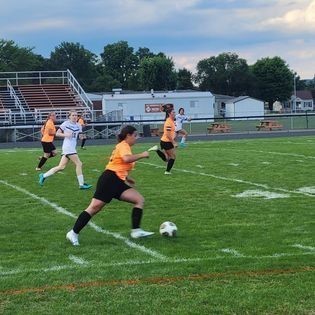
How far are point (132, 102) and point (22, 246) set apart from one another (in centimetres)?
6670

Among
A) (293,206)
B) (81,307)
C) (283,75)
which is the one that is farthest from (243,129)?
(283,75)

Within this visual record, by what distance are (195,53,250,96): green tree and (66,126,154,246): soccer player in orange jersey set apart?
4565 inches

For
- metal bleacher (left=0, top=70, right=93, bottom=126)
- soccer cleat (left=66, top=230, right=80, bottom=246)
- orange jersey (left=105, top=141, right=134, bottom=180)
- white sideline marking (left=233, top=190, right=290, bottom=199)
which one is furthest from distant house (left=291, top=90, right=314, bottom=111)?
soccer cleat (left=66, top=230, right=80, bottom=246)

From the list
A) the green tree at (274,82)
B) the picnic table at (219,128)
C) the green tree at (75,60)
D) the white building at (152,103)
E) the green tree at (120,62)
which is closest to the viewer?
the picnic table at (219,128)

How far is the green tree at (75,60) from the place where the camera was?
471ft

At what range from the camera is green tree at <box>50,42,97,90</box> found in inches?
5650

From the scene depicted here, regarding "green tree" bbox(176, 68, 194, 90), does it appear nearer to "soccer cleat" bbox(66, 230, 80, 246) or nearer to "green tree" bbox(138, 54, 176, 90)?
"green tree" bbox(138, 54, 176, 90)

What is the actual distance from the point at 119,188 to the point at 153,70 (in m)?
105

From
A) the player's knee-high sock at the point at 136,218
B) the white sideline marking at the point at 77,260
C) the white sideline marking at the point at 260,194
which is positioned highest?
the player's knee-high sock at the point at 136,218

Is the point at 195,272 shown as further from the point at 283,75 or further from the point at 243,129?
the point at 283,75

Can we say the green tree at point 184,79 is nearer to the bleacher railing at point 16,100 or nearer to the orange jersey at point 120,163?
the bleacher railing at point 16,100

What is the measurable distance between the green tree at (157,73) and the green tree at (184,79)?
1242cm

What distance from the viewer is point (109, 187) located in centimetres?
861

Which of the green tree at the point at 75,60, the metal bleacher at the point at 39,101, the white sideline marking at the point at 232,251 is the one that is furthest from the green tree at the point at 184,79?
the white sideline marking at the point at 232,251
